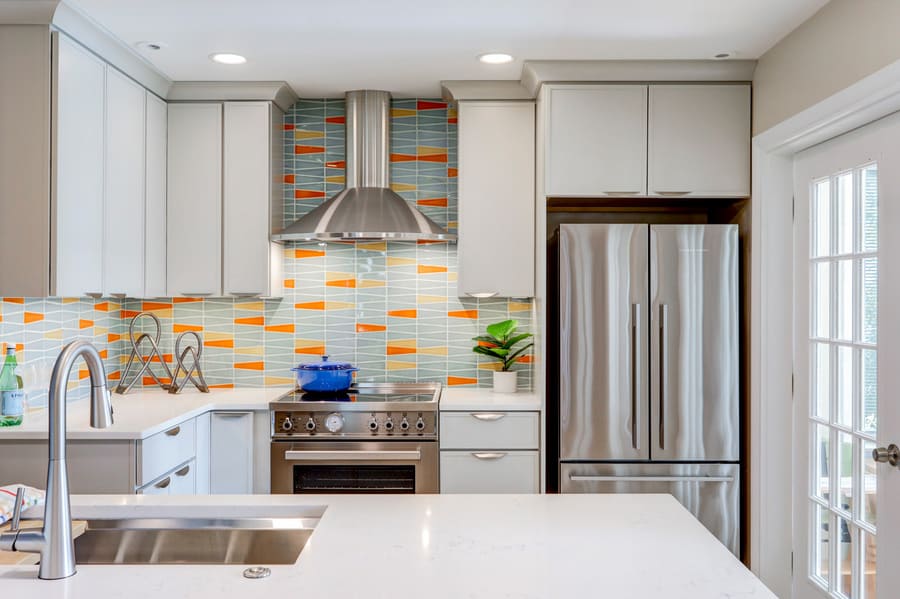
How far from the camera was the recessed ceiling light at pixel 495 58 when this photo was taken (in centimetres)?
334

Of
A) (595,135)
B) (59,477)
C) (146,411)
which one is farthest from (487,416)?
(59,477)

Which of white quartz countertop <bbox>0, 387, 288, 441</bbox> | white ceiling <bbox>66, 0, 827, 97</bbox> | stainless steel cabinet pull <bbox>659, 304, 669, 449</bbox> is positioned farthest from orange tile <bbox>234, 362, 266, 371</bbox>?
stainless steel cabinet pull <bbox>659, 304, 669, 449</bbox>

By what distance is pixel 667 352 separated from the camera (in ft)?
11.2

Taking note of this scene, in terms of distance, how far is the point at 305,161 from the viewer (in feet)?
13.6

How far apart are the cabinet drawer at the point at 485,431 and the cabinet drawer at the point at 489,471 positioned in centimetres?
4

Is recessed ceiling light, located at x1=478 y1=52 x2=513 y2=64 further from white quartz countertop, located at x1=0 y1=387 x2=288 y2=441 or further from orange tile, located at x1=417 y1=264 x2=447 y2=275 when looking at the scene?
white quartz countertop, located at x1=0 y1=387 x2=288 y2=441

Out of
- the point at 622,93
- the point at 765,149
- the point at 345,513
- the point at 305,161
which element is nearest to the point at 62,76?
the point at 305,161

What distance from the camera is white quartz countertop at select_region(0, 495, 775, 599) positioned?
Result: 1.36 meters

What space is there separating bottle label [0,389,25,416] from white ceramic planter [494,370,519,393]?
211 cm

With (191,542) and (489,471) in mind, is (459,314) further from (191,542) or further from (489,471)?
(191,542)

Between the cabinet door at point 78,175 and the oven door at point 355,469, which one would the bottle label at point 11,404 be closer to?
the cabinet door at point 78,175

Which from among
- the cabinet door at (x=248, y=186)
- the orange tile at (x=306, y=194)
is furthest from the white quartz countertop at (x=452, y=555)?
the orange tile at (x=306, y=194)

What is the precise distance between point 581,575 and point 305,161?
3146mm

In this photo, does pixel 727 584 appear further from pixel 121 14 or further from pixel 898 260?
pixel 121 14
